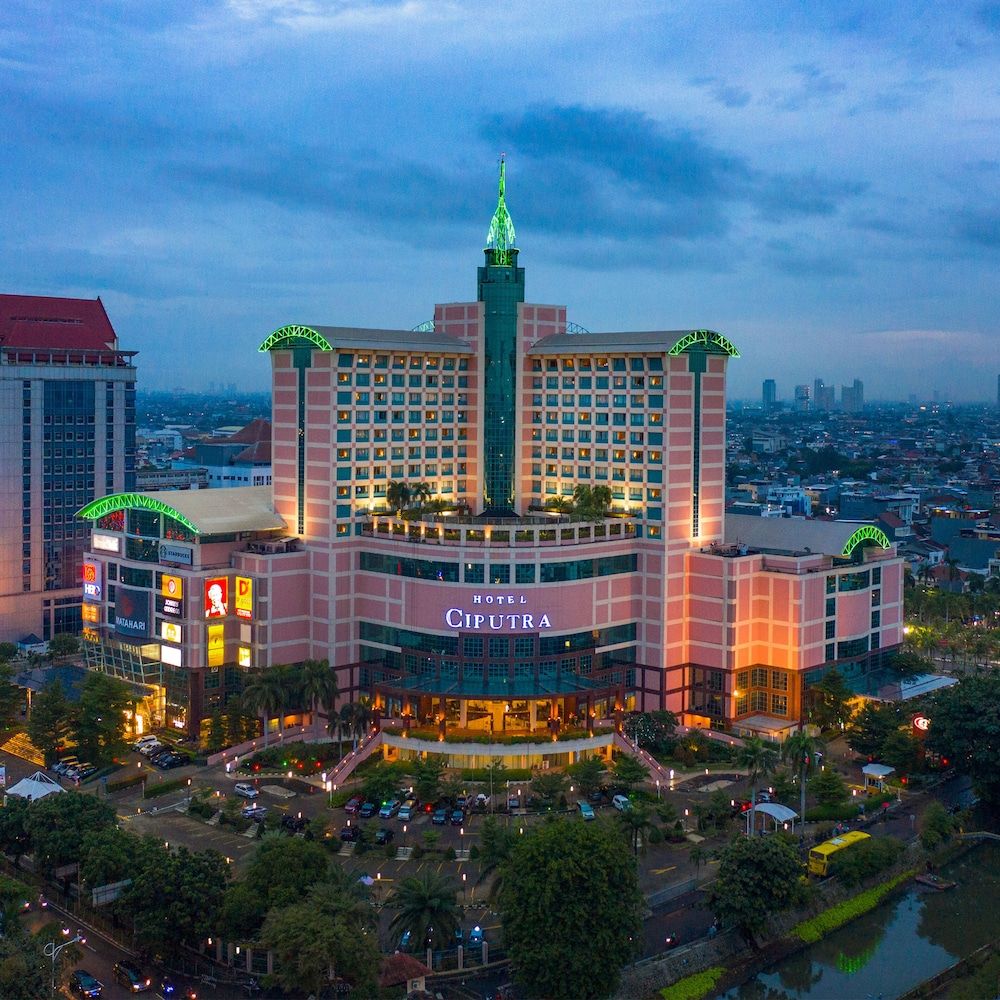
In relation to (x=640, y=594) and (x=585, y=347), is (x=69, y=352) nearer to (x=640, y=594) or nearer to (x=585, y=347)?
(x=585, y=347)

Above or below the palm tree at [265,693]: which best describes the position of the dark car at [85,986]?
below

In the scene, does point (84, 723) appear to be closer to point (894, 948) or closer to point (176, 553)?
point (176, 553)

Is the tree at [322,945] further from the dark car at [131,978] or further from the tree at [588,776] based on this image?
the tree at [588,776]

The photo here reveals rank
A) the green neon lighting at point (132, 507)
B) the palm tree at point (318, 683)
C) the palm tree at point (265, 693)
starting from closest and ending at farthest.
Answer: the palm tree at point (265, 693) < the palm tree at point (318, 683) < the green neon lighting at point (132, 507)

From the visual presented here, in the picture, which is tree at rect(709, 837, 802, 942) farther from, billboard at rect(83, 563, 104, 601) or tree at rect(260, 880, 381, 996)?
billboard at rect(83, 563, 104, 601)

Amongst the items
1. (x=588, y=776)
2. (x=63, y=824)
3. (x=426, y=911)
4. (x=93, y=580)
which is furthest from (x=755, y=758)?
(x=93, y=580)

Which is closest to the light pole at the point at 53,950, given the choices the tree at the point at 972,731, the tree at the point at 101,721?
the tree at the point at 101,721

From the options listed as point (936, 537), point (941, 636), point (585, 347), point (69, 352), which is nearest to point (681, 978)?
point (585, 347)

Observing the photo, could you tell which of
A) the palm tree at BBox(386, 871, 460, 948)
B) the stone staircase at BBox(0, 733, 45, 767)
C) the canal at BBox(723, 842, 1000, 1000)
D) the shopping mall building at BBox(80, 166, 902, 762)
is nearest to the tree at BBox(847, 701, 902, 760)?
the shopping mall building at BBox(80, 166, 902, 762)
